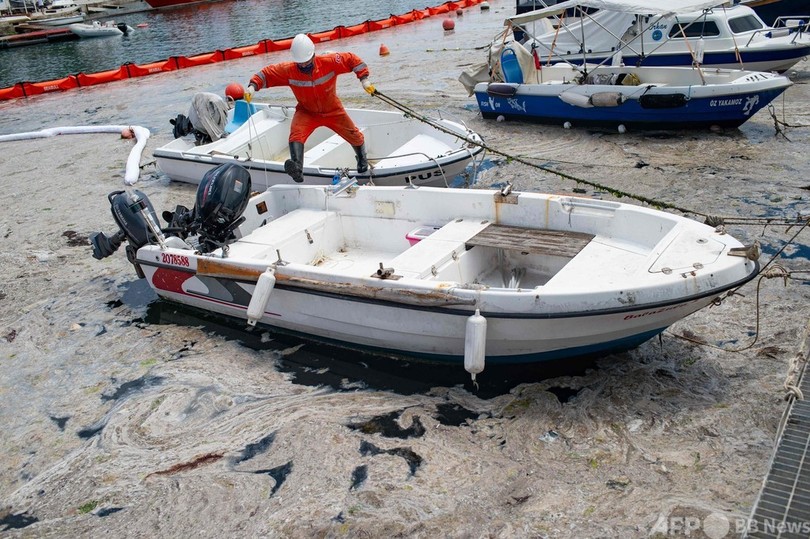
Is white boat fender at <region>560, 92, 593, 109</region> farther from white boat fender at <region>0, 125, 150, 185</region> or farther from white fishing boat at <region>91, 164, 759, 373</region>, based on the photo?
white boat fender at <region>0, 125, 150, 185</region>

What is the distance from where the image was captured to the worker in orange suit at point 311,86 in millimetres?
8969

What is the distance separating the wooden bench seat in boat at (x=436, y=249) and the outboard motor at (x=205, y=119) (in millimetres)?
5904

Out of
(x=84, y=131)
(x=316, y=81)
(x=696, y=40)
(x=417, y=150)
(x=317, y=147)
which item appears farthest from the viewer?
(x=84, y=131)

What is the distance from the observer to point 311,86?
914 centimetres

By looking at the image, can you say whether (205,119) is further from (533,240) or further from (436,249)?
(533,240)

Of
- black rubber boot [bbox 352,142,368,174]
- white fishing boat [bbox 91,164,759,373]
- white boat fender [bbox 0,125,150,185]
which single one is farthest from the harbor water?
white boat fender [bbox 0,125,150,185]

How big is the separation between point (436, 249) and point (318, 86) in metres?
3.41

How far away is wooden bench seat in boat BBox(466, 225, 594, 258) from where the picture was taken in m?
6.54

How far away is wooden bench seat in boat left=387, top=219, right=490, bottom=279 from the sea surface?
2661cm

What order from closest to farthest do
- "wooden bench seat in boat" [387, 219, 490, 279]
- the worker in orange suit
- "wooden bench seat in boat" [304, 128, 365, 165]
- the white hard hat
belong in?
"wooden bench seat in boat" [387, 219, 490, 279]
the white hard hat
the worker in orange suit
"wooden bench seat in boat" [304, 128, 365, 165]

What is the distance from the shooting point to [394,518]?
491cm

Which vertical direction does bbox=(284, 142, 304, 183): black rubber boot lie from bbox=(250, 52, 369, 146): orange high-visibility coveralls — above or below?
below

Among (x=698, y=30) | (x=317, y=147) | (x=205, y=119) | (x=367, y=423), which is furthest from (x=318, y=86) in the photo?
(x=698, y=30)

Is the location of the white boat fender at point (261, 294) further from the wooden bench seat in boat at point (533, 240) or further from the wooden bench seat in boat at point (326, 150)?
the wooden bench seat in boat at point (326, 150)
